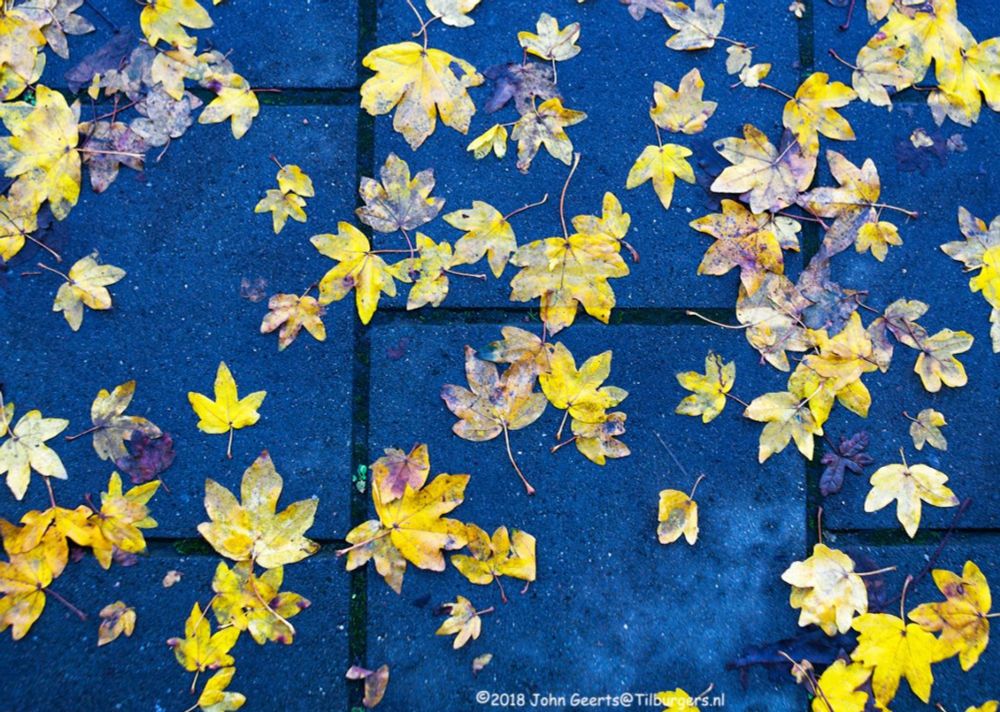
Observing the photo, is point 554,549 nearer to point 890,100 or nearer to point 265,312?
point 265,312

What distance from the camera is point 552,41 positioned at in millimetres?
1821

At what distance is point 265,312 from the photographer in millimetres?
1734

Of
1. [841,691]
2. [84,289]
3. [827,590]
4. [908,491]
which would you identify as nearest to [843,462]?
[908,491]

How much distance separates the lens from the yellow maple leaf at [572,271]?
1.72 meters

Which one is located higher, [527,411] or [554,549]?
Answer: [527,411]

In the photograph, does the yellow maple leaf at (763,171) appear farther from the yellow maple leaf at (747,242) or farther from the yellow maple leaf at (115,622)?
the yellow maple leaf at (115,622)

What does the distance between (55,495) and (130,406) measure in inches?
9.5

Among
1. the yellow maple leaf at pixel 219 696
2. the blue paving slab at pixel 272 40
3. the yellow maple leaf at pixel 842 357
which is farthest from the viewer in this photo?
the blue paving slab at pixel 272 40

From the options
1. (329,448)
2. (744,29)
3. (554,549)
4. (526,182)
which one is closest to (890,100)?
(744,29)

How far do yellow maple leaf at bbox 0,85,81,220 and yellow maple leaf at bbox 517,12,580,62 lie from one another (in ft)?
3.47

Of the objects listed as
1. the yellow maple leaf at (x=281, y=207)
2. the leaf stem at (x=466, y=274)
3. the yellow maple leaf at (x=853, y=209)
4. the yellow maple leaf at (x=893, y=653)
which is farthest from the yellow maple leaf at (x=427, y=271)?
the yellow maple leaf at (x=893, y=653)

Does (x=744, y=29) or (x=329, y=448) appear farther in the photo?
Result: (x=744, y=29)

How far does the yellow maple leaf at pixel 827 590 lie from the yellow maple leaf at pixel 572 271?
0.69 m

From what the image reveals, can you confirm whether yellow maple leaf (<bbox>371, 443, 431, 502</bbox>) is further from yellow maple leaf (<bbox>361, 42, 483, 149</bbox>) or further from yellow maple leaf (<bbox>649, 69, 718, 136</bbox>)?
yellow maple leaf (<bbox>649, 69, 718, 136</bbox>)
